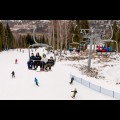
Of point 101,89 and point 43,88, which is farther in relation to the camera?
point 43,88

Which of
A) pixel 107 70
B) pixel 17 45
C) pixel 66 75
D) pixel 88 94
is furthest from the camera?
pixel 17 45

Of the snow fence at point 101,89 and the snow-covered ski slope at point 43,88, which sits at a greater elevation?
the snow fence at point 101,89

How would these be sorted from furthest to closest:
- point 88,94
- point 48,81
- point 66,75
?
point 66,75
point 48,81
point 88,94

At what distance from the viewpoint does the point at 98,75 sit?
975 inches

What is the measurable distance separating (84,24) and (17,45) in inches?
996

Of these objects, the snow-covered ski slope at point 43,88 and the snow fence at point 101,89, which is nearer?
the snow fence at point 101,89

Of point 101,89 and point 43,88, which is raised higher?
point 101,89

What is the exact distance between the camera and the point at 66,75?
23500 millimetres

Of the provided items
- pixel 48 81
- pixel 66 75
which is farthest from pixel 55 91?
pixel 66 75

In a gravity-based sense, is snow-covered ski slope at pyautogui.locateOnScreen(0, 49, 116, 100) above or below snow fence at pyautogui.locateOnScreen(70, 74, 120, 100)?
below

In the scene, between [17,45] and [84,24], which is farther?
[17,45]

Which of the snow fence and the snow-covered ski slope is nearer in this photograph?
the snow fence
